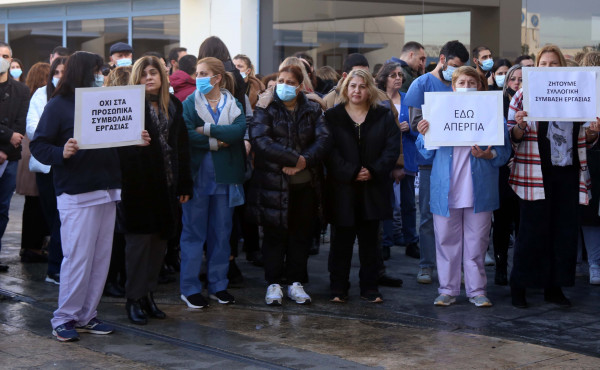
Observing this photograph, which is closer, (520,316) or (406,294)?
(520,316)

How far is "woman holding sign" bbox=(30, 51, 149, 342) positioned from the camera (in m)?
6.56

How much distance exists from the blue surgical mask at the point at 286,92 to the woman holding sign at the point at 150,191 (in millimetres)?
953

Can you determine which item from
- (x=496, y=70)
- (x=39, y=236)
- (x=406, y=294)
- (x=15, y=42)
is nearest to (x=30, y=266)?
(x=39, y=236)

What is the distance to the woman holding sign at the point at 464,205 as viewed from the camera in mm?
7781

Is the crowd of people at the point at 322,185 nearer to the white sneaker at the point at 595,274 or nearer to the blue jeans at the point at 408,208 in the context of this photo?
the white sneaker at the point at 595,274

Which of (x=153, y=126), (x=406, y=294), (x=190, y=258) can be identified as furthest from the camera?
(x=406, y=294)

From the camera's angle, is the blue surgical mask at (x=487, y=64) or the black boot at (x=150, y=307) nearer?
the black boot at (x=150, y=307)

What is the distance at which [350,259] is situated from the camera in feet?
26.4

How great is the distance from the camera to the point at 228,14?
16531mm

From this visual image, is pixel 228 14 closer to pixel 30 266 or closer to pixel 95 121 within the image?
pixel 30 266

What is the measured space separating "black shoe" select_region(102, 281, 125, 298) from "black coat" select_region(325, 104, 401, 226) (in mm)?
1924

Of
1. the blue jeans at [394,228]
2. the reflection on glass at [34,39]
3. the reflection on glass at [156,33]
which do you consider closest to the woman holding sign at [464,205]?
the blue jeans at [394,228]

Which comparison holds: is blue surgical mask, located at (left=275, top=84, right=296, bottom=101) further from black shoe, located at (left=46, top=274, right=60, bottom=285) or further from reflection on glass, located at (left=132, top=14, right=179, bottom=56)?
reflection on glass, located at (left=132, top=14, right=179, bottom=56)

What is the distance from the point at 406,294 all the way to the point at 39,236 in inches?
161
